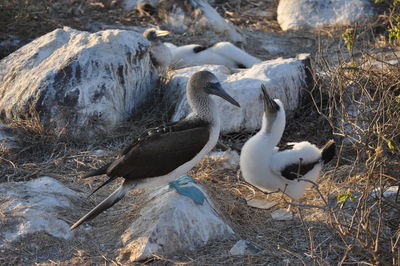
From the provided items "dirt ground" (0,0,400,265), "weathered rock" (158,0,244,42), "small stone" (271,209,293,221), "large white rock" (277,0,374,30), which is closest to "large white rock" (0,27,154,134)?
"dirt ground" (0,0,400,265)

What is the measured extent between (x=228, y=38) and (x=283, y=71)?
2.50 m

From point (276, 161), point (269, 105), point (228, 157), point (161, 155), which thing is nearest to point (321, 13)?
point (228, 157)

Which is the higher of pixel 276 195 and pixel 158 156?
pixel 158 156

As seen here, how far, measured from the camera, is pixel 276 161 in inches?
198

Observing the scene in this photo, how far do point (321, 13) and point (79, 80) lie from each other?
4262 mm

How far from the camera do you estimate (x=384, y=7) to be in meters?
9.24

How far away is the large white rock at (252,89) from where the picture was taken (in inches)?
244

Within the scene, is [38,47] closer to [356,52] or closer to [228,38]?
[228,38]

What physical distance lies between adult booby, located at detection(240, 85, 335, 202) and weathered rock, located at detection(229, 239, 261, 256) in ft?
2.95

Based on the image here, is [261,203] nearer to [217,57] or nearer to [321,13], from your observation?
[217,57]

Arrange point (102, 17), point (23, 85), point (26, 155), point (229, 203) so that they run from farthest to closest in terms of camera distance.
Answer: point (102, 17)
point (23, 85)
point (26, 155)
point (229, 203)

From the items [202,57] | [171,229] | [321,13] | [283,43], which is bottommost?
[283,43]

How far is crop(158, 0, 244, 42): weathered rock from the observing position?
29.0ft

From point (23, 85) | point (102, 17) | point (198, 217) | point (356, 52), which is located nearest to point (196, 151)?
point (198, 217)
